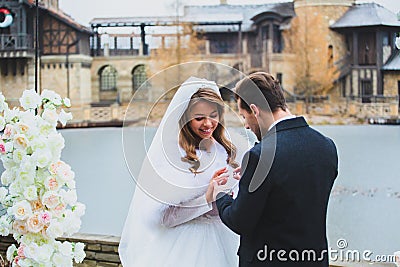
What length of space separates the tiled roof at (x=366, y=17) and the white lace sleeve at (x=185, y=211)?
14.2ft

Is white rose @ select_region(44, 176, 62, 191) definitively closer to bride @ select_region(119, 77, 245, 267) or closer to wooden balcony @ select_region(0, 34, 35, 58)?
bride @ select_region(119, 77, 245, 267)

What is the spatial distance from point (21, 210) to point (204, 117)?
0.34m

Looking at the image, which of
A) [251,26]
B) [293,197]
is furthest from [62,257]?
[251,26]

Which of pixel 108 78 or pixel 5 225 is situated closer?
pixel 5 225

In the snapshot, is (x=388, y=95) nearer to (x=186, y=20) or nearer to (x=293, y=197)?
(x=186, y=20)

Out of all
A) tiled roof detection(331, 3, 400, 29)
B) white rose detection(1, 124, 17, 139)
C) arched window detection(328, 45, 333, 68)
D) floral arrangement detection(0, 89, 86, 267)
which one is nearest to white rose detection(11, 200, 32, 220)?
floral arrangement detection(0, 89, 86, 267)

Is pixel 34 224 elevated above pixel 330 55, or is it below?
below

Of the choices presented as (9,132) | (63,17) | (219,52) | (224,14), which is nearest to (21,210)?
(9,132)

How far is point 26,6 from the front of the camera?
15.4 feet

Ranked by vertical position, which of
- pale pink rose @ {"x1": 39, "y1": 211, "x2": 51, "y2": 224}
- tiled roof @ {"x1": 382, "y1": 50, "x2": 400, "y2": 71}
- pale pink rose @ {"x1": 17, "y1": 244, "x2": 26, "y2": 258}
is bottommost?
pale pink rose @ {"x1": 17, "y1": 244, "x2": 26, "y2": 258}

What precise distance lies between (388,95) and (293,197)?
14.6 ft

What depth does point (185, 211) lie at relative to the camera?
1062mm

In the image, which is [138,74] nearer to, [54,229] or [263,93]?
[54,229]

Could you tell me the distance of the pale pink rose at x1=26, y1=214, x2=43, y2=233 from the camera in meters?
1.02
